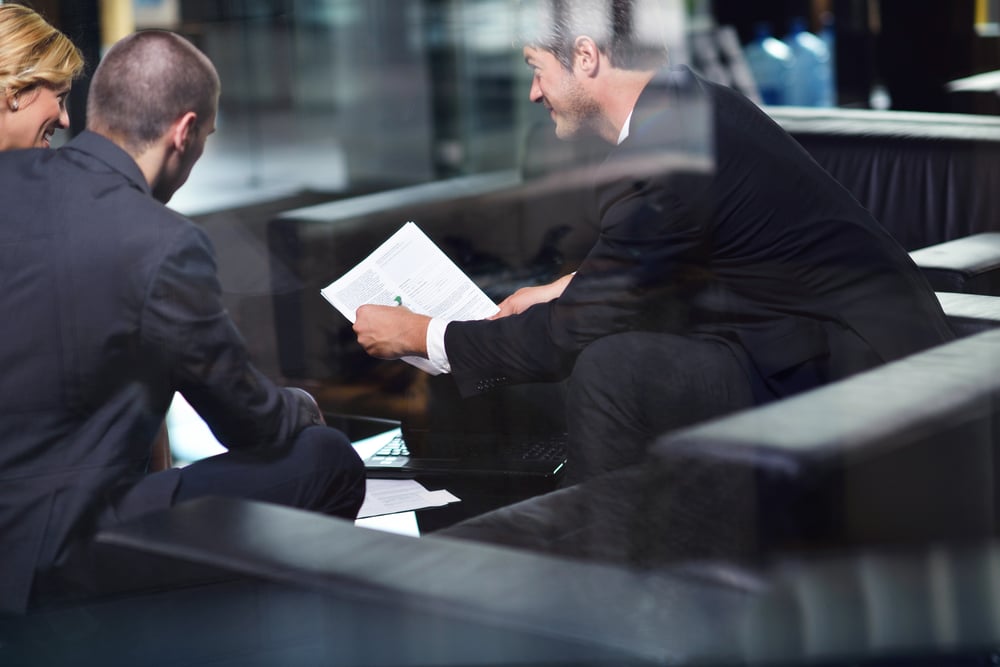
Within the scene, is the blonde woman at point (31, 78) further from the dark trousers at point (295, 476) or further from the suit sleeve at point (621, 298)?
the suit sleeve at point (621, 298)

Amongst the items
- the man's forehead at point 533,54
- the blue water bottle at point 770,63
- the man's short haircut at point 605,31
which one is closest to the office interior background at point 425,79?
the blue water bottle at point 770,63

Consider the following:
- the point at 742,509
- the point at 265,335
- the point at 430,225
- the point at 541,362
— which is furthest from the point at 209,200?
the point at 742,509

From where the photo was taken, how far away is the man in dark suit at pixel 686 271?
69.7 inches

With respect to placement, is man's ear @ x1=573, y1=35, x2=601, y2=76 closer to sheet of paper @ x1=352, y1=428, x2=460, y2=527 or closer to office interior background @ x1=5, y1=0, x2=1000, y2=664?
sheet of paper @ x1=352, y1=428, x2=460, y2=527

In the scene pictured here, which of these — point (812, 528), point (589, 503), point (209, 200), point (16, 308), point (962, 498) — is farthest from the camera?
point (209, 200)

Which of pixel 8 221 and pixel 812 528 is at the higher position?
pixel 8 221

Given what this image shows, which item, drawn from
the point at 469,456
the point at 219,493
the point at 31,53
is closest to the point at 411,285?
the point at 469,456

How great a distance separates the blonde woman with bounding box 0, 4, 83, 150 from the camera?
1.47 meters

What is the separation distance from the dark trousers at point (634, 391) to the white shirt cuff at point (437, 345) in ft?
0.60

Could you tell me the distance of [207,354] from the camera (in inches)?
57.2

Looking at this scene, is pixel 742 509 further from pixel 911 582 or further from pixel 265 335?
pixel 265 335

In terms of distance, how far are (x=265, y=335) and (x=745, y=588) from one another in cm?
136

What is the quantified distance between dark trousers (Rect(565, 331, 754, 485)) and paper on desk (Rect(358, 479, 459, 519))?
0.19 meters

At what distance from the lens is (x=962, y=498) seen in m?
1.14
